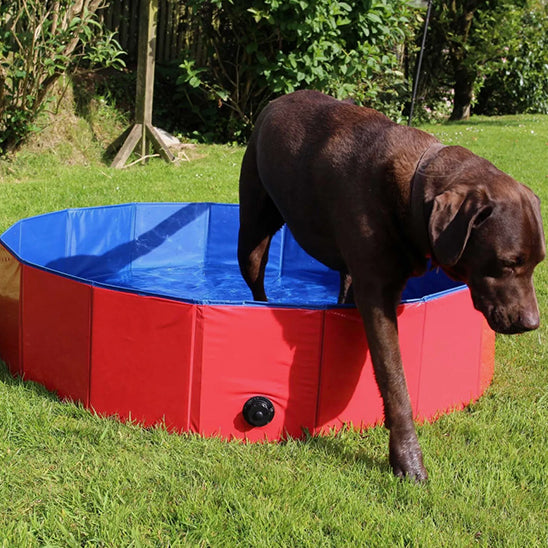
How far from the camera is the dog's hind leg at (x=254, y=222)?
4.22m

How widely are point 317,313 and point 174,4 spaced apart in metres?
8.78

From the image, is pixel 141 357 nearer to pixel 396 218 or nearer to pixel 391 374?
pixel 391 374

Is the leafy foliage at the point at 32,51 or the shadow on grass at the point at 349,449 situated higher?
the leafy foliage at the point at 32,51

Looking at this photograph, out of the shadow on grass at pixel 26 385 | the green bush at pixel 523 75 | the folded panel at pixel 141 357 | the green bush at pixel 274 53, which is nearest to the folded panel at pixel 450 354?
the folded panel at pixel 141 357

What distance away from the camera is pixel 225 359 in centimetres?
328

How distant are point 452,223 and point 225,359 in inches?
48.2

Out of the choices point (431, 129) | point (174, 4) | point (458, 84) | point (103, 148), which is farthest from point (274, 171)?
point (458, 84)

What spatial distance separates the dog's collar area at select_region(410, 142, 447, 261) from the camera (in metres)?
2.86

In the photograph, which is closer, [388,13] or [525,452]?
[525,452]

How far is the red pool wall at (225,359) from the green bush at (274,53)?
6.44m

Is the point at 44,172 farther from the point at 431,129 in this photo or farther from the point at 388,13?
the point at 431,129

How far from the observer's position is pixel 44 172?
8.27 m

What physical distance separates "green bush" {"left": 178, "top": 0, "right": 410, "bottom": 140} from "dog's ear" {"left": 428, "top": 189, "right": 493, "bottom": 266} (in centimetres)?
684

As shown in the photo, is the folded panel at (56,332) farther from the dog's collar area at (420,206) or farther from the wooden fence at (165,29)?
the wooden fence at (165,29)
